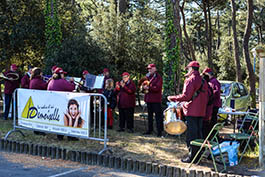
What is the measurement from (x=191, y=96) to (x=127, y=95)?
3962 mm

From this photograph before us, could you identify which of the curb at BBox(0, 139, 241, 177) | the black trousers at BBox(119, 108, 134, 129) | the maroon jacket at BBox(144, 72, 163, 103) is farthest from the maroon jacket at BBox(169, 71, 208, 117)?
the black trousers at BBox(119, 108, 134, 129)

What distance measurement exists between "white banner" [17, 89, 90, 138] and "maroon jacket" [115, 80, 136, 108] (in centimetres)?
308

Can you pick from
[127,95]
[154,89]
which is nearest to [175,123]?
[154,89]

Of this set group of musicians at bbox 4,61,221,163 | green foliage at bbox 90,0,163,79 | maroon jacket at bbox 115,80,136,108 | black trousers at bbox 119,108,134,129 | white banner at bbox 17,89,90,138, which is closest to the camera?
group of musicians at bbox 4,61,221,163

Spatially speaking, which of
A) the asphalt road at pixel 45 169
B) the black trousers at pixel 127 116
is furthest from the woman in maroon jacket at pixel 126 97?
the asphalt road at pixel 45 169

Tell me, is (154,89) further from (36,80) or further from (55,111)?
(36,80)

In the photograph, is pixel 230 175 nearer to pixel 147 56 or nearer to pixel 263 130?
pixel 263 130

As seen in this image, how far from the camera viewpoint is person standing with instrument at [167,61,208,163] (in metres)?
7.21

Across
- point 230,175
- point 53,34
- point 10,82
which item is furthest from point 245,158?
point 53,34

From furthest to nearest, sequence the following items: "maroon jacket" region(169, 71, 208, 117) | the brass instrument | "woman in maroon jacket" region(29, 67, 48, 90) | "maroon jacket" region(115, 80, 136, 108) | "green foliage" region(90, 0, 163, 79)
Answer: "green foliage" region(90, 0, 163, 79), "maroon jacket" region(115, 80, 136, 108), "woman in maroon jacket" region(29, 67, 48, 90), the brass instrument, "maroon jacket" region(169, 71, 208, 117)

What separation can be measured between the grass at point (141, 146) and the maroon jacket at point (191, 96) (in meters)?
1.08

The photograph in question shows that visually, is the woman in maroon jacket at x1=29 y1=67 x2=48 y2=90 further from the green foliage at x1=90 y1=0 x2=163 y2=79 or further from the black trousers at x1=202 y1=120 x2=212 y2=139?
the green foliage at x1=90 y1=0 x2=163 y2=79

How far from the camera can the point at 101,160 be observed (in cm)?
733

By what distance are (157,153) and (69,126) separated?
209 cm
